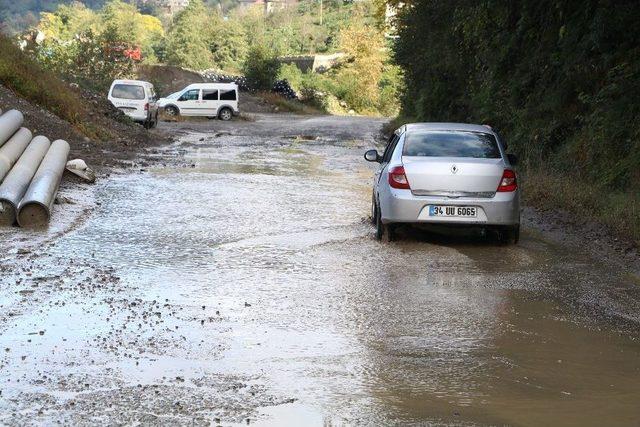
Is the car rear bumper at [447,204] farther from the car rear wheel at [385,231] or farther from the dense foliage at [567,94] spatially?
the dense foliage at [567,94]

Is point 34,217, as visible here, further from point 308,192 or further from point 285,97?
point 285,97

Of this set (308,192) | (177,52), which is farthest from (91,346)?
(177,52)

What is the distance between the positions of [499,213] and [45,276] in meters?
5.46

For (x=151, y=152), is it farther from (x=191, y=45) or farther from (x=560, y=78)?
(x=191, y=45)

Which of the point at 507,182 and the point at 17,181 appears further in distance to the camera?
the point at 17,181

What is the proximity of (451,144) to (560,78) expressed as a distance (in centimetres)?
684

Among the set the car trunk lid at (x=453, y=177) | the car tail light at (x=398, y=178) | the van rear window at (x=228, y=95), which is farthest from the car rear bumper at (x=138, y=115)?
the car trunk lid at (x=453, y=177)

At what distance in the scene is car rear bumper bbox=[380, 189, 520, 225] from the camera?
12578 millimetres

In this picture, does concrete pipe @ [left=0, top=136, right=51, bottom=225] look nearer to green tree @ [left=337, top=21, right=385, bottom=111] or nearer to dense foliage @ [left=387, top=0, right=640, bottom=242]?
dense foliage @ [left=387, top=0, right=640, bottom=242]

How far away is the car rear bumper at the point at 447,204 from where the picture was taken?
1258 centimetres

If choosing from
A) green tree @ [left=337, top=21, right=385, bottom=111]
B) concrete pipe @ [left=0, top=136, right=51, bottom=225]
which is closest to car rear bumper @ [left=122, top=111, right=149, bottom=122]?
concrete pipe @ [left=0, top=136, right=51, bottom=225]

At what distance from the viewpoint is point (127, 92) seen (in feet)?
131

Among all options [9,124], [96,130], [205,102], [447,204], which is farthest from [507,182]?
[205,102]

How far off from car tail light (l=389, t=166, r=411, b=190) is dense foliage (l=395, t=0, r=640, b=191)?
4.23 metres
